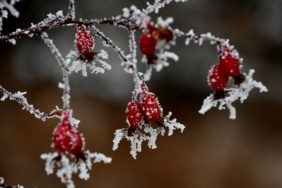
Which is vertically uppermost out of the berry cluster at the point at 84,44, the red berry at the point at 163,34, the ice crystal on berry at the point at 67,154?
the berry cluster at the point at 84,44

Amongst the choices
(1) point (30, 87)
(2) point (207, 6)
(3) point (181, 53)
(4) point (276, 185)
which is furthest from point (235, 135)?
(1) point (30, 87)

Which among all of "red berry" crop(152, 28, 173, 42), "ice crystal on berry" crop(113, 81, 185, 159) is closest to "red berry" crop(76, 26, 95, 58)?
"ice crystal on berry" crop(113, 81, 185, 159)

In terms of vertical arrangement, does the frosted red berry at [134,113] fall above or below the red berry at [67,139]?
above

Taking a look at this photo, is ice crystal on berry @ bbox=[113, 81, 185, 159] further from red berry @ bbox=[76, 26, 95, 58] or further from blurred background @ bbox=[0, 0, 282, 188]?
blurred background @ bbox=[0, 0, 282, 188]

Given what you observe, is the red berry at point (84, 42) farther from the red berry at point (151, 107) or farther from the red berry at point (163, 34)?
the red berry at point (163, 34)

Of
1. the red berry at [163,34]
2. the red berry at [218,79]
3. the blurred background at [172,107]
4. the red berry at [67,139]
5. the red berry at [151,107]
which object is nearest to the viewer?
the red berry at [163,34]

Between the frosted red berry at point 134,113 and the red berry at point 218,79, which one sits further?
the frosted red berry at point 134,113

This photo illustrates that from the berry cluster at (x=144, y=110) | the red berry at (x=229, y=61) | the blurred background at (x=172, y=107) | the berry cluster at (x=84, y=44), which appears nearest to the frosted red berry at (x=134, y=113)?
the berry cluster at (x=144, y=110)
